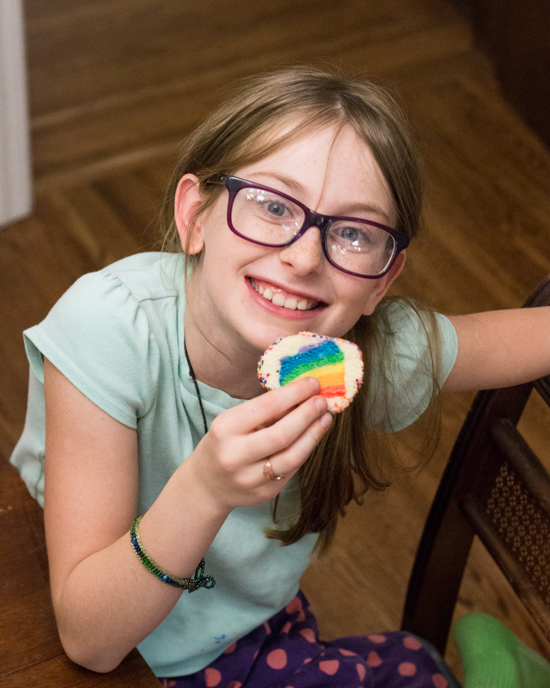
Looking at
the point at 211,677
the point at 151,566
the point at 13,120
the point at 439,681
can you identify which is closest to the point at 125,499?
the point at 151,566

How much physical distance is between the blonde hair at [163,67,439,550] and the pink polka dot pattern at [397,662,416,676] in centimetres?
23

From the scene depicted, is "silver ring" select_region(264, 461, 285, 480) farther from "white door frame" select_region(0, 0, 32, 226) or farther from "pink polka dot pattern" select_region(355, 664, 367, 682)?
"white door frame" select_region(0, 0, 32, 226)

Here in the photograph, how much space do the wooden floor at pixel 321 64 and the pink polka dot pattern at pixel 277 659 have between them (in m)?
0.73

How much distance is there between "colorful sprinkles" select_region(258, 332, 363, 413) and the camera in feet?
3.21

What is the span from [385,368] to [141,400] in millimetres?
382

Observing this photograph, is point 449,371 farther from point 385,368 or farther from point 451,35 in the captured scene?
point 451,35

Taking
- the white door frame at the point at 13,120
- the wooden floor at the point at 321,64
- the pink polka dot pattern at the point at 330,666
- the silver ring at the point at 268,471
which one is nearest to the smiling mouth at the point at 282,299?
the silver ring at the point at 268,471


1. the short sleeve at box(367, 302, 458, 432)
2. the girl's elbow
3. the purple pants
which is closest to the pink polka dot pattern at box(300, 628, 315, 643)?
the purple pants

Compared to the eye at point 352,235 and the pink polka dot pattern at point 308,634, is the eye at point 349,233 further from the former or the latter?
the pink polka dot pattern at point 308,634

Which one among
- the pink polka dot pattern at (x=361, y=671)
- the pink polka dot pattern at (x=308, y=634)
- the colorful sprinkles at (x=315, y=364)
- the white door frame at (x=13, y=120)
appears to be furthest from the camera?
the white door frame at (x=13, y=120)

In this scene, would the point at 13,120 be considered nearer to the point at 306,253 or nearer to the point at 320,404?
the point at 306,253

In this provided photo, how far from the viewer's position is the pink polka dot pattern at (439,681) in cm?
129

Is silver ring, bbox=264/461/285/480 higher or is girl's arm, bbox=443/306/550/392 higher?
silver ring, bbox=264/461/285/480

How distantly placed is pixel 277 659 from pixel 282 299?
0.61 meters
